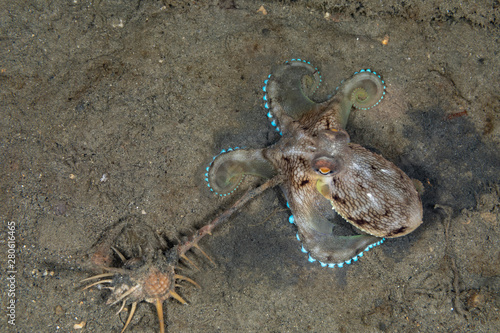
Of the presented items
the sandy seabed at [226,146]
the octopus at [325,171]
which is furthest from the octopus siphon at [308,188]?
the sandy seabed at [226,146]

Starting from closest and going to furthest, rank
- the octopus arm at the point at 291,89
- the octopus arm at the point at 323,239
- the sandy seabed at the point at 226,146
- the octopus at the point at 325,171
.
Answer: the octopus at the point at 325,171, the octopus arm at the point at 323,239, the sandy seabed at the point at 226,146, the octopus arm at the point at 291,89

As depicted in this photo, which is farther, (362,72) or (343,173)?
(362,72)

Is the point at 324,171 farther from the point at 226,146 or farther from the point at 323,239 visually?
the point at 226,146

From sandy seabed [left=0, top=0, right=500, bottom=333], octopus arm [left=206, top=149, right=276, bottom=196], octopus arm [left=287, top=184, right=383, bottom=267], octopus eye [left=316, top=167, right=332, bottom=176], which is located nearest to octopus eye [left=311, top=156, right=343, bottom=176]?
octopus eye [left=316, top=167, right=332, bottom=176]

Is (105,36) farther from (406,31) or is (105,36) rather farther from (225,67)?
(406,31)

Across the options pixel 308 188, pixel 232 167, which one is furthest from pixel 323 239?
pixel 232 167

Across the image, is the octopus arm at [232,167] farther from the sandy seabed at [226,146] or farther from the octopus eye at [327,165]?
the octopus eye at [327,165]

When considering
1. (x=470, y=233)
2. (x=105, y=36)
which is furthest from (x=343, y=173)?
(x=105, y=36)

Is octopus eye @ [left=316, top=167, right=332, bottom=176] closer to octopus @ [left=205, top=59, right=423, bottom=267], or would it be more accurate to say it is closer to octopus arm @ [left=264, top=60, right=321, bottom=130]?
octopus @ [left=205, top=59, right=423, bottom=267]
